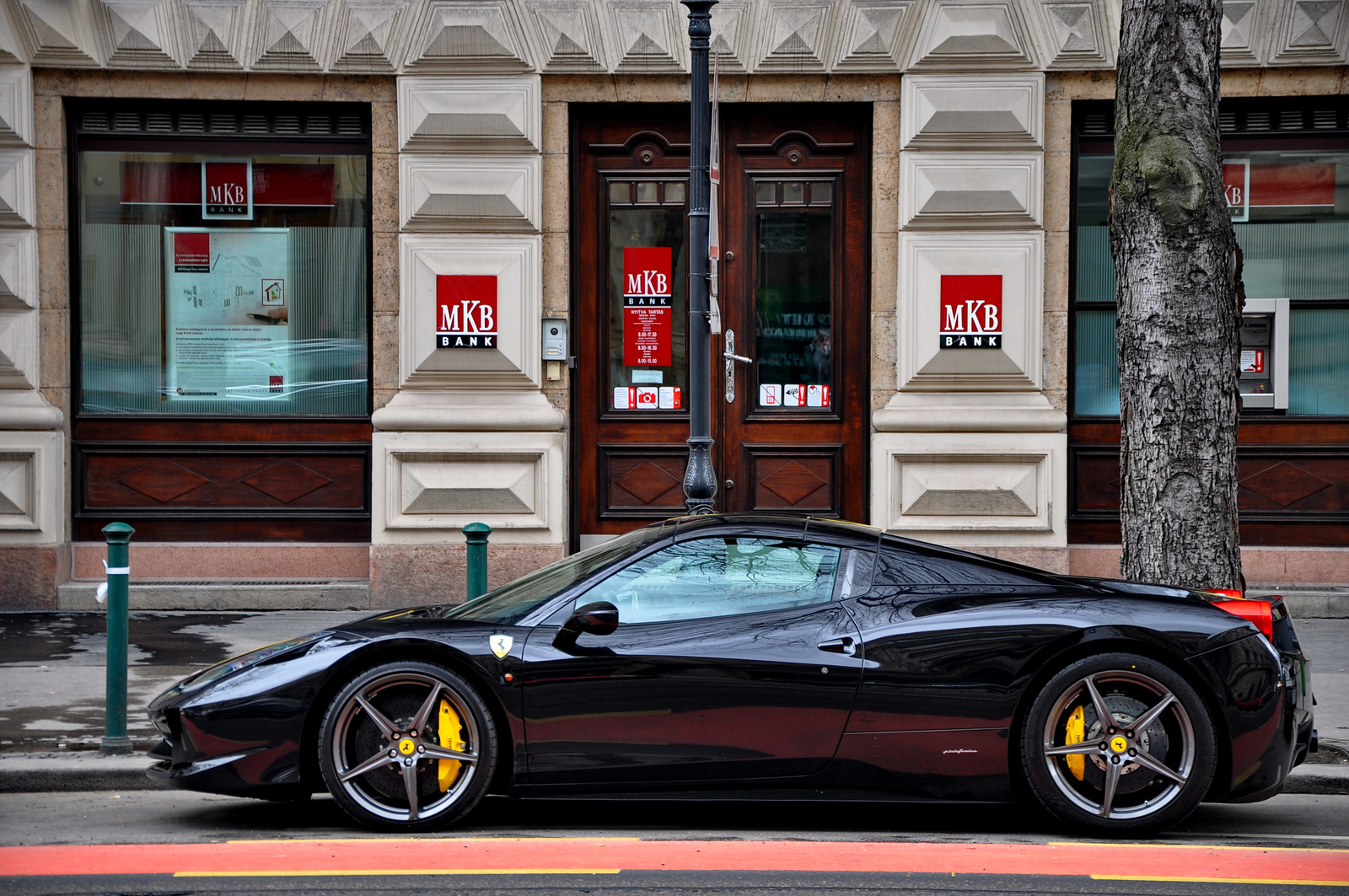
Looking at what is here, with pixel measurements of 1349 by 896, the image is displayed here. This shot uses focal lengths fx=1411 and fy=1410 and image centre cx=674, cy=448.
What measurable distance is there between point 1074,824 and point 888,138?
7065mm

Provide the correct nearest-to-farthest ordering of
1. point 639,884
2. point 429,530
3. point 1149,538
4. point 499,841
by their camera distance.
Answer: point 639,884 < point 499,841 < point 1149,538 < point 429,530

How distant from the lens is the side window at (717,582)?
551 cm

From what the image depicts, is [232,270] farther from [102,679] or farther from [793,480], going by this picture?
[793,480]

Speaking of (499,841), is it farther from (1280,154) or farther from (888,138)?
(1280,154)

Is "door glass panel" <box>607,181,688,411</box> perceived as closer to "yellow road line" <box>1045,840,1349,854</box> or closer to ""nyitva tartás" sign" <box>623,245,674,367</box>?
""nyitva tartás" sign" <box>623,245,674,367</box>

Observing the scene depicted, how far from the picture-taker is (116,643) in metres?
6.87

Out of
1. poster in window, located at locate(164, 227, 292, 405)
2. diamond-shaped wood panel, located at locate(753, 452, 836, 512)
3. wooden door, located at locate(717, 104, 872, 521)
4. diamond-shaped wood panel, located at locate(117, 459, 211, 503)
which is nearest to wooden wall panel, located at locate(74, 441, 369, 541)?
diamond-shaped wood panel, located at locate(117, 459, 211, 503)

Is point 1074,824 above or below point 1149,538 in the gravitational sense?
below

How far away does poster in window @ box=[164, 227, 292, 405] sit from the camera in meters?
11.6

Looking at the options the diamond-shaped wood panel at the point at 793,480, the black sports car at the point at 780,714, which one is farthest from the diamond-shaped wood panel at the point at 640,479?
the black sports car at the point at 780,714

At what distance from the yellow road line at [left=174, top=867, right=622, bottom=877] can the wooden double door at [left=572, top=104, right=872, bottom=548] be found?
6.80 meters

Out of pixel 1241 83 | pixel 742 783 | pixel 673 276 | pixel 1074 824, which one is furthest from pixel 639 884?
pixel 1241 83

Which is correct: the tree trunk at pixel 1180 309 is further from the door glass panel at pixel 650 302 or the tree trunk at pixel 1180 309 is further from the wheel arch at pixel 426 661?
the door glass panel at pixel 650 302

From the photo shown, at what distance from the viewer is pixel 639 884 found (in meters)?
4.73
